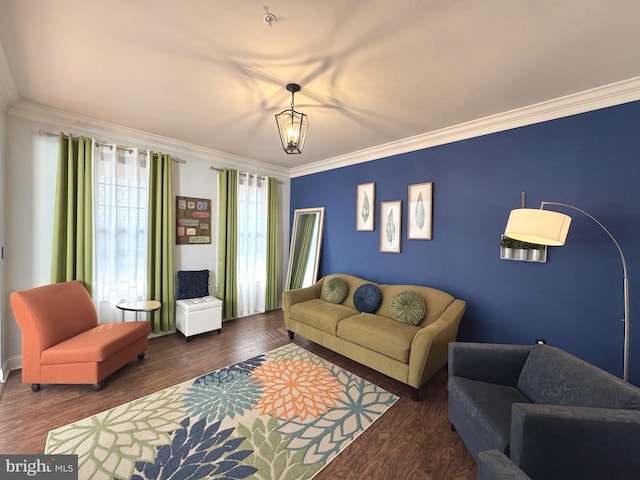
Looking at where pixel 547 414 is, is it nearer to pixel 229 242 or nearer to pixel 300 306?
pixel 300 306

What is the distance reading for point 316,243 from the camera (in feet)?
→ 14.9

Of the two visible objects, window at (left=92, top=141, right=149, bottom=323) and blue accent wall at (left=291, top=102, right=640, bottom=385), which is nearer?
blue accent wall at (left=291, top=102, right=640, bottom=385)

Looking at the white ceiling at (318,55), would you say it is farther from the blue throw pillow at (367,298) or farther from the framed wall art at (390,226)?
the blue throw pillow at (367,298)

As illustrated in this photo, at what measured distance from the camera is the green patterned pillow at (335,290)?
363 centimetres

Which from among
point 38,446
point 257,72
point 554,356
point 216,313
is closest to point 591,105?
point 554,356

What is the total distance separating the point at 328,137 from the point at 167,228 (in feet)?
8.23

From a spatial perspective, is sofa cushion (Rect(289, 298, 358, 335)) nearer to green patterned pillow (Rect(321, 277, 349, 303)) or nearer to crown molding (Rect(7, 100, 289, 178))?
green patterned pillow (Rect(321, 277, 349, 303))

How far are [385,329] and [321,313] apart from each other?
33.7 inches

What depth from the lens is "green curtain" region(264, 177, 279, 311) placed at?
4.67m

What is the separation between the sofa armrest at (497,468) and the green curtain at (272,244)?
3949 mm

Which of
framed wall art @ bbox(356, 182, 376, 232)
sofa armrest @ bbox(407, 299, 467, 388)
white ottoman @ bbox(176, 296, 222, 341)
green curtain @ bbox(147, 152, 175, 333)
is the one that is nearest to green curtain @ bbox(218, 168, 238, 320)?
white ottoman @ bbox(176, 296, 222, 341)

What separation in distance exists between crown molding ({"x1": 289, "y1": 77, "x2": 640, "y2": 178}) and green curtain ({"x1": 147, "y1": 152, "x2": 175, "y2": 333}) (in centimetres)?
272

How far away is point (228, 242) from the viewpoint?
4.14 metres

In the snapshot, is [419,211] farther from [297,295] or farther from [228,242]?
[228,242]
